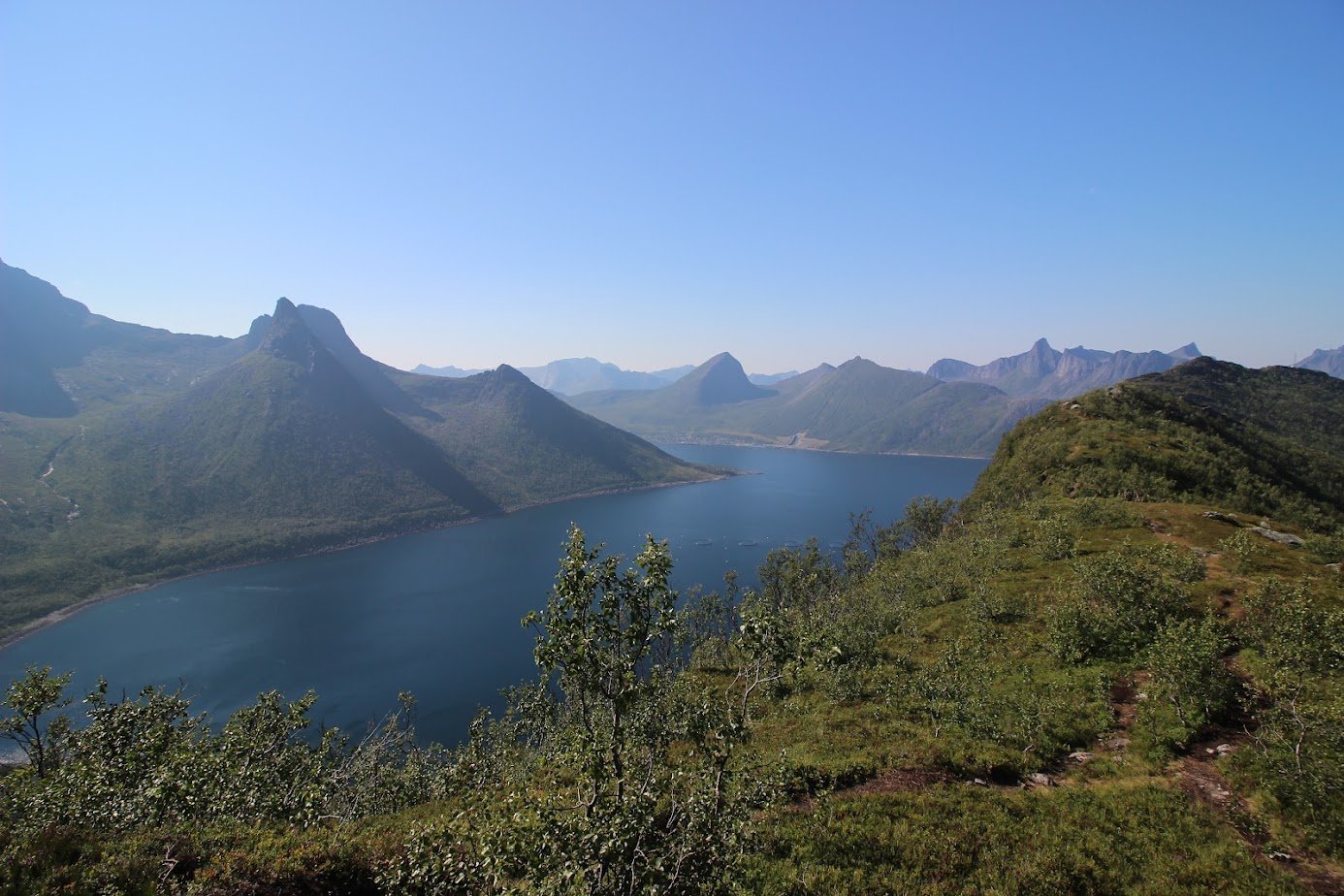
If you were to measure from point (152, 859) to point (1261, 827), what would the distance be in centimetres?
3677

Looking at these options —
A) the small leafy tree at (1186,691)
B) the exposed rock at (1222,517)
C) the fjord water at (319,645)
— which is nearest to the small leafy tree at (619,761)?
the small leafy tree at (1186,691)

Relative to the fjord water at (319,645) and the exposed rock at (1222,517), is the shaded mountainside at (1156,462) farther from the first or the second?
the fjord water at (319,645)

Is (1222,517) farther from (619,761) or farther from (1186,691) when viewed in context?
(619,761)

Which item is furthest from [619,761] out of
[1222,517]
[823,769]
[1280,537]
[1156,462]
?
[1156,462]

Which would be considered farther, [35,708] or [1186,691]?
[35,708]

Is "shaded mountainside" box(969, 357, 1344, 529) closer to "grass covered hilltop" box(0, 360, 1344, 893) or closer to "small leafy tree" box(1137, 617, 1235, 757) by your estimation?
"grass covered hilltop" box(0, 360, 1344, 893)

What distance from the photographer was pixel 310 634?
15762 cm

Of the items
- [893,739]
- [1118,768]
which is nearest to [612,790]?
[893,739]

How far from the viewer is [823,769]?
1030 inches

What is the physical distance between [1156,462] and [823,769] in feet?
348

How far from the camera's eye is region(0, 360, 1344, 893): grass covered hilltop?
10.6 metres

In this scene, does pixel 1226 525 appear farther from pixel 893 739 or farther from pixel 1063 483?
pixel 893 739

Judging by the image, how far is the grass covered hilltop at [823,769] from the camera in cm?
1063

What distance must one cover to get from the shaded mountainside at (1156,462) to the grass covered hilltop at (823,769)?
45450mm
